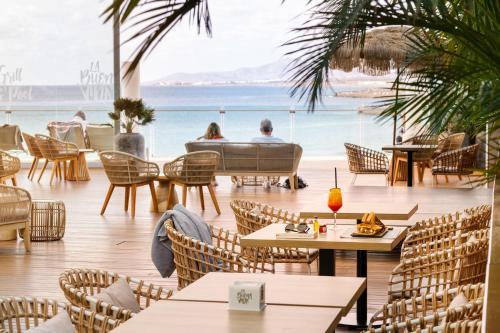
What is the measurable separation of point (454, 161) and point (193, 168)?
13.8 ft

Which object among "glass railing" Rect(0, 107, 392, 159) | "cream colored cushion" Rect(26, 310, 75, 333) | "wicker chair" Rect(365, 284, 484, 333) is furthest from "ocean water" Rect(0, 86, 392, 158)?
"cream colored cushion" Rect(26, 310, 75, 333)

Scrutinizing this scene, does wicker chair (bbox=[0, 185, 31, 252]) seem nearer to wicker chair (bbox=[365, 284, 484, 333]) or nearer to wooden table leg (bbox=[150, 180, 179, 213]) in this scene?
wooden table leg (bbox=[150, 180, 179, 213])

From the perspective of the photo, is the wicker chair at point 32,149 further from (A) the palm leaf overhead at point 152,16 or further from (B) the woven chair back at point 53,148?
(A) the palm leaf overhead at point 152,16

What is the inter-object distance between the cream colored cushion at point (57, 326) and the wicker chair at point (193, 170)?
27.0 ft

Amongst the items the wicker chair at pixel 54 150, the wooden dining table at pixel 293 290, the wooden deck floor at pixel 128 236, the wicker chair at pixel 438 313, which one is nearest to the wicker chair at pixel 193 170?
the wooden deck floor at pixel 128 236

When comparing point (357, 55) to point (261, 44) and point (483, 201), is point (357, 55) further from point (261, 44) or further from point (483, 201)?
point (261, 44)

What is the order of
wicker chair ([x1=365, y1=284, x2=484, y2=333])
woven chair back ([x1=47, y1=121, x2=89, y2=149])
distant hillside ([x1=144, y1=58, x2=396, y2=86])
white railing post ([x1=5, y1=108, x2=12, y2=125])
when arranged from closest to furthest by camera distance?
wicker chair ([x1=365, y1=284, x2=484, y2=333])
woven chair back ([x1=47, y1=121, x2=89, y2=149])
white railing post ([x1=5, y1=108, x2=12, y2=125])
distant hillside ([x1=144, y1=58, x2=396, y2=86])

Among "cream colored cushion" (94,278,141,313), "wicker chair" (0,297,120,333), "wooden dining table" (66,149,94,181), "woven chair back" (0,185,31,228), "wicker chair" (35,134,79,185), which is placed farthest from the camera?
"wooden dining table" (66,149,94,181)

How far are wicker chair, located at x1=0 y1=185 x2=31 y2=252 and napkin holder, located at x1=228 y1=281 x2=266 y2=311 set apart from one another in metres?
5.34

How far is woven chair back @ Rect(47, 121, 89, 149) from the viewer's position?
1734cm

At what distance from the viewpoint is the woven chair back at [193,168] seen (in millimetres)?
11719

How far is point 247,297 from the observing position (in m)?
3.69

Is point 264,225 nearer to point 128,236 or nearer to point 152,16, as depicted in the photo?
point 128,236

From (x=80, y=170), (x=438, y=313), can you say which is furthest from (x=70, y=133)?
(x=438, y=313)
